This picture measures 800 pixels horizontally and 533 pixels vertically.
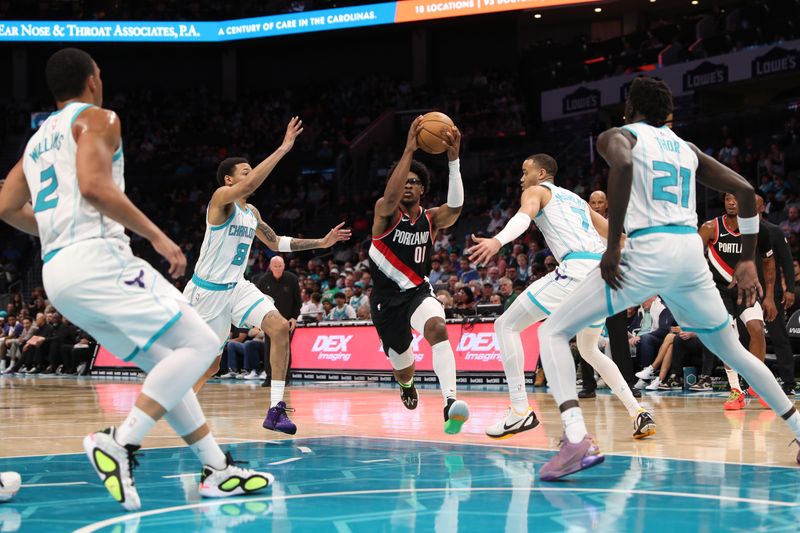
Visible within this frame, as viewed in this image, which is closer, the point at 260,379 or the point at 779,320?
the point at 779,320

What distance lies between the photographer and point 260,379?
17.8 meters

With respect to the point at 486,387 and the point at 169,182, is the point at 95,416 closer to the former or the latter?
the point at 486,387

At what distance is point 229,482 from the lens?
4.66 meters

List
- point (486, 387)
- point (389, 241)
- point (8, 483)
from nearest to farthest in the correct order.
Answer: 1. point (8, 483)
2. point (389, 241)
3. point (486, 387)

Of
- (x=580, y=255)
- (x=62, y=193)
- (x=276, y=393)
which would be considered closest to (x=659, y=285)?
(x=580, y=255)

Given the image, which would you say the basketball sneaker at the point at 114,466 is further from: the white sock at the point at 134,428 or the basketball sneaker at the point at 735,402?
the basketball sneaker at the point at 735,402

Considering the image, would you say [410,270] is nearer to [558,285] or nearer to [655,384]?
[558,285]

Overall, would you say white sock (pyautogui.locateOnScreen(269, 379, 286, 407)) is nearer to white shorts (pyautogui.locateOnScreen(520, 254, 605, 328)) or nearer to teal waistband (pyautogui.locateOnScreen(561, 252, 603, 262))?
white shorts (pyautogui.locateOnScreen(520, 254, 605, 328))

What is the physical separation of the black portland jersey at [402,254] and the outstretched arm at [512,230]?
0.95 metres

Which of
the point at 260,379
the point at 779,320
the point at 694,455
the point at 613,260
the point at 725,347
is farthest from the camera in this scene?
the point at 260,379

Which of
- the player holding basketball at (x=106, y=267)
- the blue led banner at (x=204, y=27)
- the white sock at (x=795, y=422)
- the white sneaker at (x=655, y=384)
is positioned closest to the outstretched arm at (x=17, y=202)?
the player holding basketball at (x=106, y=267)

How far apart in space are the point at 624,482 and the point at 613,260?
118cm

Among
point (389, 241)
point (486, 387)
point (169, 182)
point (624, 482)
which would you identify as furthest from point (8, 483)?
point (169, 182)

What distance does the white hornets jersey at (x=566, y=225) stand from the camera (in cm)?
727
